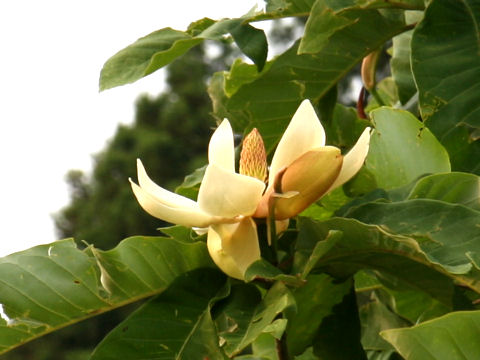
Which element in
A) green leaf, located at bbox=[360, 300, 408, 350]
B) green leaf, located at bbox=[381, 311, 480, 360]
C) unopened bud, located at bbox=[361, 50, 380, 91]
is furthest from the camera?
unopened bud, located at bbox=[361, 50, 380, 91]

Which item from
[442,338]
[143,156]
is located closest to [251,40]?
[442,338]

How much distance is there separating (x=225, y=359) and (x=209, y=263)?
0.11 meters

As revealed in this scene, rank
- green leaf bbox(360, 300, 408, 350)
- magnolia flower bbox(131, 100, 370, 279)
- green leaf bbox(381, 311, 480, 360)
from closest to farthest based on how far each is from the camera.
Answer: green leaf bbox(381, 311, 480, 360)
magnolia flower bbox(131, 100, 370, 279)
green leaf bbox(360, 300, 408, 350)

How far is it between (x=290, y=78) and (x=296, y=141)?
0.34 metres

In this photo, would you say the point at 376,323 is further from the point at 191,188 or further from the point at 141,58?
the point at 141,58

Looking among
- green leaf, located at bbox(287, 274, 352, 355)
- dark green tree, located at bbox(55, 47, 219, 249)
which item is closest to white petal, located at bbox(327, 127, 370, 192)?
green leaf, located at bbox(287, 274, 352, 355)

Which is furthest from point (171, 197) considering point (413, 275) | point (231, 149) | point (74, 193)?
point (74, 193)

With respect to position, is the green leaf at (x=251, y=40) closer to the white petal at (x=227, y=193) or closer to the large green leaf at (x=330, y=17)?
the large green leaf at (x=330, y=17)

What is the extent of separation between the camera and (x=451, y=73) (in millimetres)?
937

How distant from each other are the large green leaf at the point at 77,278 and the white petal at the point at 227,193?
0.23 ft

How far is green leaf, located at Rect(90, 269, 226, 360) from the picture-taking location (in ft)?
2.42

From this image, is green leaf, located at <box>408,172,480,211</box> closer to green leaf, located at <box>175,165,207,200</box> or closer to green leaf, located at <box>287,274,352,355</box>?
green leaf, located at <box>287,274,352,355</box>

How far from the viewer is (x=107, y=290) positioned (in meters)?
0.78

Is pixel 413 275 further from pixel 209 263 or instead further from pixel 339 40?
pixel 339 40
